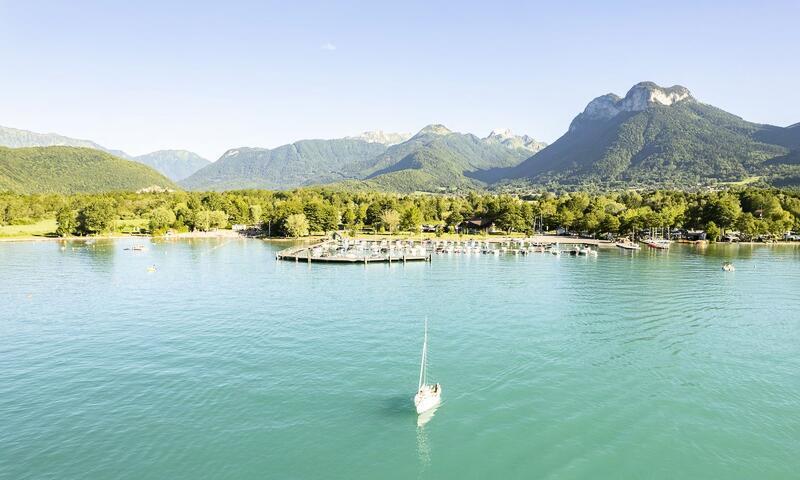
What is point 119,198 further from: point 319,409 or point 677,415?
point 677,415

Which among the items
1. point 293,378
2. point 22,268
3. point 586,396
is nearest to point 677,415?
point 586,396

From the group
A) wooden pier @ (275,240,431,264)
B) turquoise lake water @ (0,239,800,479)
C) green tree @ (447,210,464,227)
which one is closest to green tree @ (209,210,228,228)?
wooden pier @ (275,240,431,264)

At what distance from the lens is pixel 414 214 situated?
160125 mm

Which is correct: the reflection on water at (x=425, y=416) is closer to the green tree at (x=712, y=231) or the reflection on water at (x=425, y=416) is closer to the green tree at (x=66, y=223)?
the green tree at (x=712, y=231)

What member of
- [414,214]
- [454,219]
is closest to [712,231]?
[454,219]

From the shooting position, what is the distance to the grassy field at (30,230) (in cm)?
14912

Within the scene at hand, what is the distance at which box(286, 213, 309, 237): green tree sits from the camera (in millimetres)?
150625

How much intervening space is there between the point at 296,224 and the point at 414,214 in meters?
39.1

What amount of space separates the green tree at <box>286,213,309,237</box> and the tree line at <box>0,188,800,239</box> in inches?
12.5

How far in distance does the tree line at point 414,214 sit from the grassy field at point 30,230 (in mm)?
4733

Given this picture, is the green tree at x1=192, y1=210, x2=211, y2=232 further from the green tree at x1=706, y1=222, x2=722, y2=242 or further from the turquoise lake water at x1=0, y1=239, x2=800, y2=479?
the green tree at x1=706, y1=222, x2=722, y2=242

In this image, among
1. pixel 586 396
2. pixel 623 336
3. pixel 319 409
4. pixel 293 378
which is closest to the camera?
pixel 319 409

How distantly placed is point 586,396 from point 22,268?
3873 inches

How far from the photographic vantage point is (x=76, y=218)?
150000 mm
